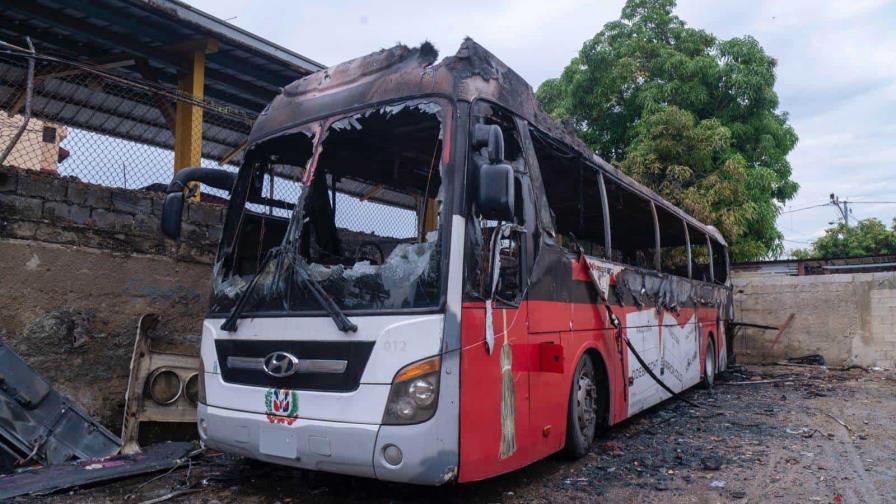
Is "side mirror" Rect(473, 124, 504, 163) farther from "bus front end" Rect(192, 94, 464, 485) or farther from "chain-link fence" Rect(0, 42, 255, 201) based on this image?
"chain-link fence" Rect(0, 42, 255, 201)

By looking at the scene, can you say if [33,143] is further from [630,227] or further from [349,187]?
[630,227]

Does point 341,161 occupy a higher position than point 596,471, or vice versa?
point 341,161

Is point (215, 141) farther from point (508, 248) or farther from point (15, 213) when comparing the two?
point (508, 248)

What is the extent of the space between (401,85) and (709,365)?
845 centimetres

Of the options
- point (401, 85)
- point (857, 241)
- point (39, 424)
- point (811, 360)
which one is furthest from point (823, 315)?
point (857, 241)

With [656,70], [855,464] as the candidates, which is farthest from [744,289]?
[855,464]

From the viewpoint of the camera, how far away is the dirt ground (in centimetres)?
426

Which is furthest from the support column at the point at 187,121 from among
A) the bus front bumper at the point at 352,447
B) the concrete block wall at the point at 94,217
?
the bus front bumper at the point at 352,447

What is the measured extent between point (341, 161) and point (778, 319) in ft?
45.5

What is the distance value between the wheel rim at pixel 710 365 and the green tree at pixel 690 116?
4978 mm

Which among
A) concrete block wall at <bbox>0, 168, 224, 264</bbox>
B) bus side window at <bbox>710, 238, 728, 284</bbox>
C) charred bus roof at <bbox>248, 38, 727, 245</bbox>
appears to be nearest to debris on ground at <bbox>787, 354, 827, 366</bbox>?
bus side window at <bbox>710, 238, 728, 284</bbox>

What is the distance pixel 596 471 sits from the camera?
4.93 meters

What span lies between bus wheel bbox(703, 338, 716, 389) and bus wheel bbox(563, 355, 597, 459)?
535cm

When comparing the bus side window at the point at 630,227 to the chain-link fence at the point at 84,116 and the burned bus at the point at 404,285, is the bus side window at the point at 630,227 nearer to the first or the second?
the burned bus at the point at 404,285
